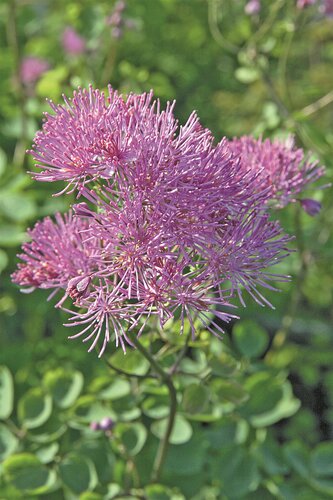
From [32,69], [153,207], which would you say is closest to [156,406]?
[153,207]

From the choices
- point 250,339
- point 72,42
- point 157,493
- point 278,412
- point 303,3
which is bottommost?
point 157,493

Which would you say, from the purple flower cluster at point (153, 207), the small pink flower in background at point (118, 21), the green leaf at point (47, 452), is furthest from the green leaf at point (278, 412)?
the small pink flower in background at point (118, 21)

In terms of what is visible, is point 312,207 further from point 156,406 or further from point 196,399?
point 156,406

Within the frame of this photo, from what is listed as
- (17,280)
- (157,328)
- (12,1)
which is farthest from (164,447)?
(12,1)

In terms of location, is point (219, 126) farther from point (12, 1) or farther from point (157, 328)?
point (157, 328)

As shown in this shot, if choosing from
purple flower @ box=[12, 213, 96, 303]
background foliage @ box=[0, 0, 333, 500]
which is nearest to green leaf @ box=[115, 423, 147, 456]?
background foliage @ box=[0, 0, 333, 500]

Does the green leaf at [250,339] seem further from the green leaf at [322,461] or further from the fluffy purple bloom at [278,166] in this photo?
the fluffy purple bloom at [278,166]

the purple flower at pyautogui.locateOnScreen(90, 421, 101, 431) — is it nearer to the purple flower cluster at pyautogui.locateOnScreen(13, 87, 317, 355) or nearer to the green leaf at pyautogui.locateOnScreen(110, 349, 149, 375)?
the green leaf at pyautogui.locateOnScreen(110, 349, 149, 375)
